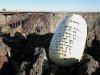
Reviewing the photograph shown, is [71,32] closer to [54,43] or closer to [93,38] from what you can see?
[54,43]

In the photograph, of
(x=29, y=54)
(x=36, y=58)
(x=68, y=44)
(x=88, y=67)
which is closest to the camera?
(x=88, y=67)

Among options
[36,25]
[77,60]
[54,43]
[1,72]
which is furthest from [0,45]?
[36,25]

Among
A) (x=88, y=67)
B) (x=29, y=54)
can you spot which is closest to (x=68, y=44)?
(x=88, y=67)

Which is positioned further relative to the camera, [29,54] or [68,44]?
[29,54]

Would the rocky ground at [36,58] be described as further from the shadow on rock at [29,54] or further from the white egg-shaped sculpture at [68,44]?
the white egg-shaped sculpture at [68,44]

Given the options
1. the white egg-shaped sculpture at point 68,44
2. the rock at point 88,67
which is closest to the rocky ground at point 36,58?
the rock at point 88,67

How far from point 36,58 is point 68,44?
1.89 meters

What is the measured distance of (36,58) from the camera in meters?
16.5

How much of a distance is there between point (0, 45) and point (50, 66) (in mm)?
4018

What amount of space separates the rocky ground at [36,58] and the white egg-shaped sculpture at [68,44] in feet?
1.09

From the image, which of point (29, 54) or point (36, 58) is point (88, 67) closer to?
point (36, 58)

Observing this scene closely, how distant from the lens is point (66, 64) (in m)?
17.0

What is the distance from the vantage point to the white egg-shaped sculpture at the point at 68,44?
16781mm

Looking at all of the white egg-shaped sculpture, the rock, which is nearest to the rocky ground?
the rock
